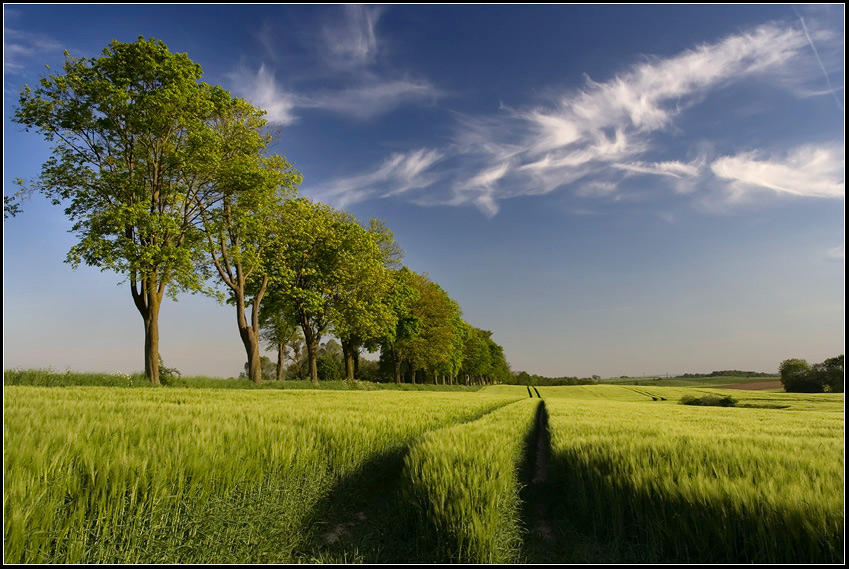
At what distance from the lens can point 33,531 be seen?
2.62 meters

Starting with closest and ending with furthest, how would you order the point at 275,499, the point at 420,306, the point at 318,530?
1. the point at 275,499
2. the point at 318,530
3. the point at 420,306

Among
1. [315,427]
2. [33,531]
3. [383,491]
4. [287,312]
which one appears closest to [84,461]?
[33,531]

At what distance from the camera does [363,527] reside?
5.02m

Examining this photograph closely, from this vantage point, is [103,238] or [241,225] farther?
[241,225]

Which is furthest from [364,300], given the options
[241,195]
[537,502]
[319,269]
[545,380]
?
[545,380]

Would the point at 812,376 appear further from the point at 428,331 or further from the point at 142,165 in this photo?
the point at 142,165

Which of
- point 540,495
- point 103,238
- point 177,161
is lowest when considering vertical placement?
point 540,495

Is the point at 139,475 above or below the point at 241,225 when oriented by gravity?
below

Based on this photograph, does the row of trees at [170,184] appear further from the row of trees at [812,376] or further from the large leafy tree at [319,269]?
the row of trees at [812,376]

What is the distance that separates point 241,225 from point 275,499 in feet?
75.6

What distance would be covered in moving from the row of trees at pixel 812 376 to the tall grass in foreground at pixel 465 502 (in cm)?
6293

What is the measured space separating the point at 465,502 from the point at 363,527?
1.59 m

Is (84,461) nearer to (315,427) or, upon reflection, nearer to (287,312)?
(315,427)

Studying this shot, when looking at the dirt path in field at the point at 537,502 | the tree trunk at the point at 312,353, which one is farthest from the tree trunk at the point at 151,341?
the dirt path in field at the point at 537,502
